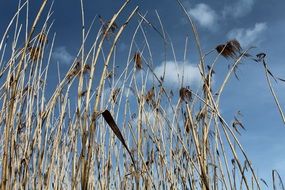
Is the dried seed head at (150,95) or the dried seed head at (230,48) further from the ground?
the dried seed head at (150,95)

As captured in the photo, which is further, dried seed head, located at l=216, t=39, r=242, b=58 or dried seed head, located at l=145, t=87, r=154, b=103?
dried seed head, located at l=145, t=87, r=154, b=103

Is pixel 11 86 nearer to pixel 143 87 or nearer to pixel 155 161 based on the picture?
pixel 143 87

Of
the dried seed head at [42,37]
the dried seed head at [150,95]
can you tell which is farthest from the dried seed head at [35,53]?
the dried seed head at [150,95]

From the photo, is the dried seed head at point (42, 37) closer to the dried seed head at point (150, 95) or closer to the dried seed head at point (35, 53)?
the dried seed head at point (35, 53)

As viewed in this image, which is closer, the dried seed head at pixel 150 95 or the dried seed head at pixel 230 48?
the dried seed head at pixel 230 48

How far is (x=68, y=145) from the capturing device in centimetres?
233

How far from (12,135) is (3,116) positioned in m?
0.24

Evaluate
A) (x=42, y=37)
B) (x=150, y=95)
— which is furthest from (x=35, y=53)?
(x=150, y=95)

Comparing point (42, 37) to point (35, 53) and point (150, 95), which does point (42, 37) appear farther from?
point (150, 95)

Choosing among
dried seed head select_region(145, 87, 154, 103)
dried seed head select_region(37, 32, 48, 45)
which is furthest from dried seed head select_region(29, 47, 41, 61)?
dried seed head select_region(145, 87, 154, 103)

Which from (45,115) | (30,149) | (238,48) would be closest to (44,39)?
(45,115)

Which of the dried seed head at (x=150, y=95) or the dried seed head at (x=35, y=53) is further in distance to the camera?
the dried seed head at (x=150, y=95)

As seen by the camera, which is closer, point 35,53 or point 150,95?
point 35,53

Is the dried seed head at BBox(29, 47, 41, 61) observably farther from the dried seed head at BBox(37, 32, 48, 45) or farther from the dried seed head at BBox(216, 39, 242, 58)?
the dried seed head at BBox(216, 39, 242, 58)
